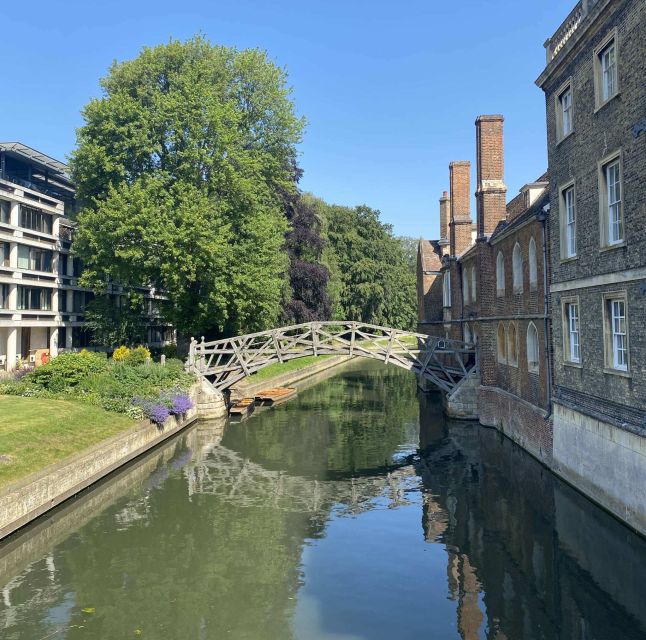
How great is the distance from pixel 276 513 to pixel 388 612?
5.88 m

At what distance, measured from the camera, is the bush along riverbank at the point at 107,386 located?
22.4m

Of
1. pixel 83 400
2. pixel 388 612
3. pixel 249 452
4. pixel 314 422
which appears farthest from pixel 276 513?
pixel 314 422

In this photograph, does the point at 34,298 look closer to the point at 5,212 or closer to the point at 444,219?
the point at 5,212

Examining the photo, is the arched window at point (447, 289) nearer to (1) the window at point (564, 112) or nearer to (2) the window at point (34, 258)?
(1) the window at point (564, 112)

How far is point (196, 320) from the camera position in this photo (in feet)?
104

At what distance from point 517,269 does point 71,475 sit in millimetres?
16570

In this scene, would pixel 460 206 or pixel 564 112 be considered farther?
pixel 460 206

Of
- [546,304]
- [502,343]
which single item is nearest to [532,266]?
[546,304]


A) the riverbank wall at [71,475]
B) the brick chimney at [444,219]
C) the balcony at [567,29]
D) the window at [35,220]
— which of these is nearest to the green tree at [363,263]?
the brick chimney at [444,219]

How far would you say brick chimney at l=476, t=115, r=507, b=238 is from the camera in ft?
83.3

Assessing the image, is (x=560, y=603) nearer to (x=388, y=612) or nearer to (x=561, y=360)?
(x=388, y=612)

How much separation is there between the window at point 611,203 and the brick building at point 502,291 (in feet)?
14.8

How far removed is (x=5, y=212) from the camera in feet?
113

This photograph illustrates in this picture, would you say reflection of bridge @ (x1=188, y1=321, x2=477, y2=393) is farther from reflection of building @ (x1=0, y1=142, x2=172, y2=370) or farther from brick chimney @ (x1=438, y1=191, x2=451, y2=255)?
brick chimney @ (x1=438, y1=191, x2=451, y2=255)
